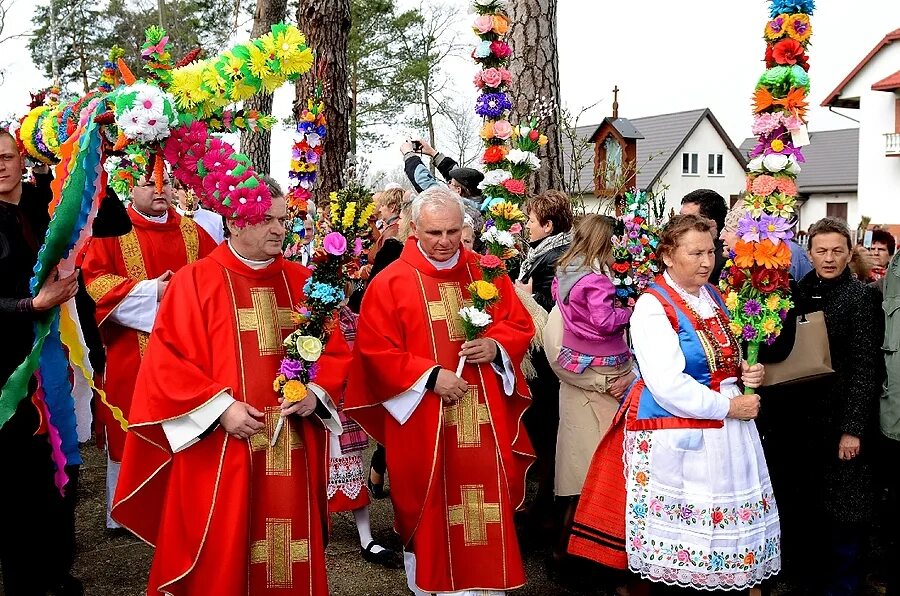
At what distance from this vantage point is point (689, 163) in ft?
151

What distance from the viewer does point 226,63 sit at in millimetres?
3447

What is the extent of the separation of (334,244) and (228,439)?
0.98 meters

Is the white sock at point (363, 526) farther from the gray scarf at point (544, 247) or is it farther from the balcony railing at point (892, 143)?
the balcony railing at point (892, 143)

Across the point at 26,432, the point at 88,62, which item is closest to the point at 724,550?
the point at 26,432

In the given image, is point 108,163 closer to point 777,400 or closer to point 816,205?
point 777,400

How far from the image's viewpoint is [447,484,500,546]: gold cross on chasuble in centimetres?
428

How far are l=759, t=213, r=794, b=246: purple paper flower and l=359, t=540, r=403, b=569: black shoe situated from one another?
2999mm

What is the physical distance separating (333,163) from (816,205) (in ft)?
135

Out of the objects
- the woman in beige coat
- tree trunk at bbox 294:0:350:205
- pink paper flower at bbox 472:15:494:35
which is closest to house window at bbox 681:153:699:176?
tree trunk at bbox 294:0:350:205

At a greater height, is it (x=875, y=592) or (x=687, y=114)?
(x=687, y=114)

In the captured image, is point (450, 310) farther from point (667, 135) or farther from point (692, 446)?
point (667, 135)

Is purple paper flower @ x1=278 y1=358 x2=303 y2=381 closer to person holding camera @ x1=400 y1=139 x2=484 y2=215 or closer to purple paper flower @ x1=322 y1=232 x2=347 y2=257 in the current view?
purple paper flower @ x1=322 y1=232 x2=347 y2=257

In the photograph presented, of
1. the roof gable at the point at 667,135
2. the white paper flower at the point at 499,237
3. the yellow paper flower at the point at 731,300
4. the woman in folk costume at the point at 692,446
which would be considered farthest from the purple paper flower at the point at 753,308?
the roof gable at the point at 667,135

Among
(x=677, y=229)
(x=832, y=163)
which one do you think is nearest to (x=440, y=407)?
(x=677, y=229)
